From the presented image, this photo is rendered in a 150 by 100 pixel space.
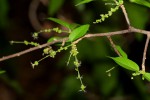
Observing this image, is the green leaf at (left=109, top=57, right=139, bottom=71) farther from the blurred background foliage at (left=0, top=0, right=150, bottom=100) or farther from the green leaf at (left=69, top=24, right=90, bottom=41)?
the blurred background foliage at (left=0, top=0, right=150, bottom=100)

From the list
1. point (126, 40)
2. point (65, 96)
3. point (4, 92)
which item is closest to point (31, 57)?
point (4, 92)

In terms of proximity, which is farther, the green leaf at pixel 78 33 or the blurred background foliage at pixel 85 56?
the blurred background foliage at pixel 85 56

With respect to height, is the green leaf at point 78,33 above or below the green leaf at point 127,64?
above

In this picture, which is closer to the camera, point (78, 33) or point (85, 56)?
point (78, 33)

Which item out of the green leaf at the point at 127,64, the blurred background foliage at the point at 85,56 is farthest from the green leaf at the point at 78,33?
the blurred background foliage at the point at 85,56

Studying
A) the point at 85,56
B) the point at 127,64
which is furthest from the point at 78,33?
the point at 85,56

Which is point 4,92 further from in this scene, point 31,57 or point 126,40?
point 126,40

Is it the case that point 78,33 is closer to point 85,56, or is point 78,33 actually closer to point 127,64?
point 127,64

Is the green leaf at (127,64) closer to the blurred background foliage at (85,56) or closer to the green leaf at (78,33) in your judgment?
the green leaf at (78,33)

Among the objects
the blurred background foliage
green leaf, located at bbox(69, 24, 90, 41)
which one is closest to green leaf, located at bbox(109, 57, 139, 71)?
green leaf, located at bbox(69, 24, 90, 41)
